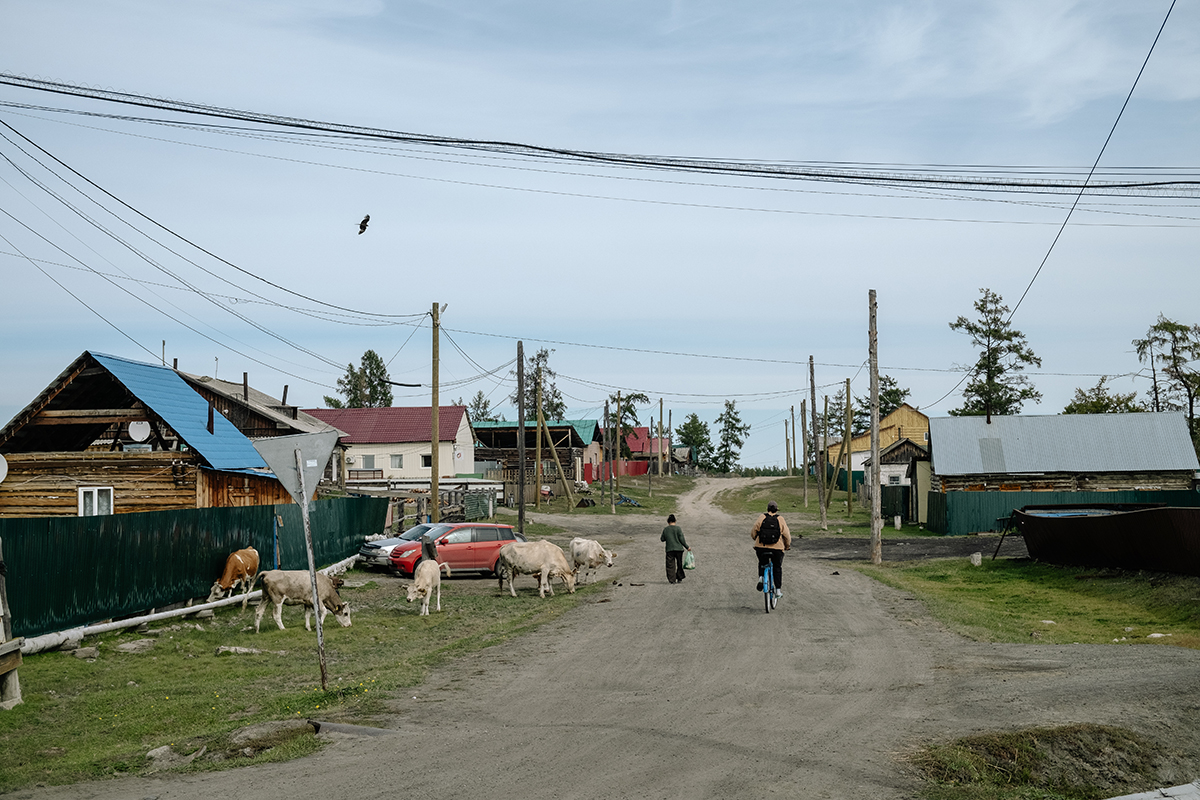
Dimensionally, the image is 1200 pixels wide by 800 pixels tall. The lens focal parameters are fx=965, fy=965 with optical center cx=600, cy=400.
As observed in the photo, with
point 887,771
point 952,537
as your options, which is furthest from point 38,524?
point 952,537

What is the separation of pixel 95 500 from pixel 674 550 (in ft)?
45.4

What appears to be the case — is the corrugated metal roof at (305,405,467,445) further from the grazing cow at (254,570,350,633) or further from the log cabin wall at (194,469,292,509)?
the grazing cow at (254,570,350,633)

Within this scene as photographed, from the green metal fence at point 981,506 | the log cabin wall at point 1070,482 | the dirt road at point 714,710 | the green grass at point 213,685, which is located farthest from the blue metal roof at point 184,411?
the log cabin wall at point 1070,482

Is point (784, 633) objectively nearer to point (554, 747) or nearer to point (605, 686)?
point (605, 686)

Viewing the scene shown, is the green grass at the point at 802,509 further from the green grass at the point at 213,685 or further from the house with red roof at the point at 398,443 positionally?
the green grass at the point at 213,685

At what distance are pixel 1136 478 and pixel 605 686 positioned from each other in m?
42.4

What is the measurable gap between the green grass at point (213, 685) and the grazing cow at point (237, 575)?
15.1 inches

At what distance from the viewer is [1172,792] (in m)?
7.34

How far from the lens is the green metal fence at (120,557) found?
14.2 meters

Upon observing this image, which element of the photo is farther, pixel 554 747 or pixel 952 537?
pixel 952 537

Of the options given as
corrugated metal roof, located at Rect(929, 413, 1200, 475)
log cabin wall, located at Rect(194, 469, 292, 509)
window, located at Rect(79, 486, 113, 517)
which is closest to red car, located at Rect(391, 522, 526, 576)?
log cabin wall, located at Rect(194, 469, 292, 509)

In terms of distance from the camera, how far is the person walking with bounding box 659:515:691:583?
878 inches

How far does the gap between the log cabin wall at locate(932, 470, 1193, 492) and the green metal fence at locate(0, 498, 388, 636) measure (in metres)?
32.9

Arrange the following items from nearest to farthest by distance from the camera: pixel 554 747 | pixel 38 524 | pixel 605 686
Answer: pixel 554 747 → pixel 605 686 → pixel 38 524
